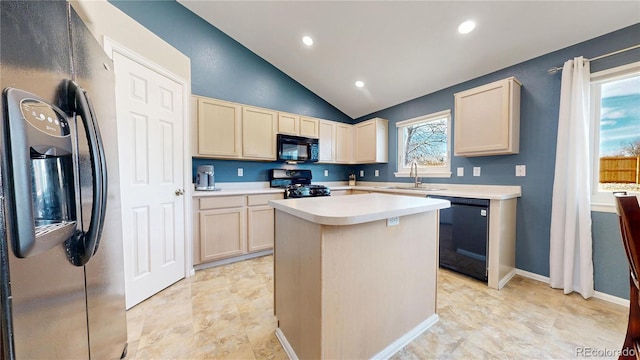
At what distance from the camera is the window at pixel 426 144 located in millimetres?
3193

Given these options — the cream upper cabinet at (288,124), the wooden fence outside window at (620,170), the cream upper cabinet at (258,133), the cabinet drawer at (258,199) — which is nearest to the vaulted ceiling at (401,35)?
the cream upper cabinet at (288,124)

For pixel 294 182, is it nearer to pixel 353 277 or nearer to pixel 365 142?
pixel 365 142

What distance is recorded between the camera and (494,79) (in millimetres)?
2604

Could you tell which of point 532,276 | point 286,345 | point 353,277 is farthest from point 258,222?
point 532,276

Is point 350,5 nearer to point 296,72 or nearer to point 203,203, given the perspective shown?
point 296,72

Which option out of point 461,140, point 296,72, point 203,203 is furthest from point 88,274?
point 296,72

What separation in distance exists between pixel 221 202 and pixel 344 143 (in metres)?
2.49

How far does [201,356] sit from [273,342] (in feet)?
1.41

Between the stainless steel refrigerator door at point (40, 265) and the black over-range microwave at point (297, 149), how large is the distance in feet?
8.66

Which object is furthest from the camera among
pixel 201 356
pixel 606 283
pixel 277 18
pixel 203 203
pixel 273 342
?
pixel 277 18

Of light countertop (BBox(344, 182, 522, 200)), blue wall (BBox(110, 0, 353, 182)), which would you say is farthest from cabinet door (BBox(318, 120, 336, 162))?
light countertop (BBox(344, 182, 522, 200))

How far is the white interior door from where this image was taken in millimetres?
1809

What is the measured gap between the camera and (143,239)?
196cm
